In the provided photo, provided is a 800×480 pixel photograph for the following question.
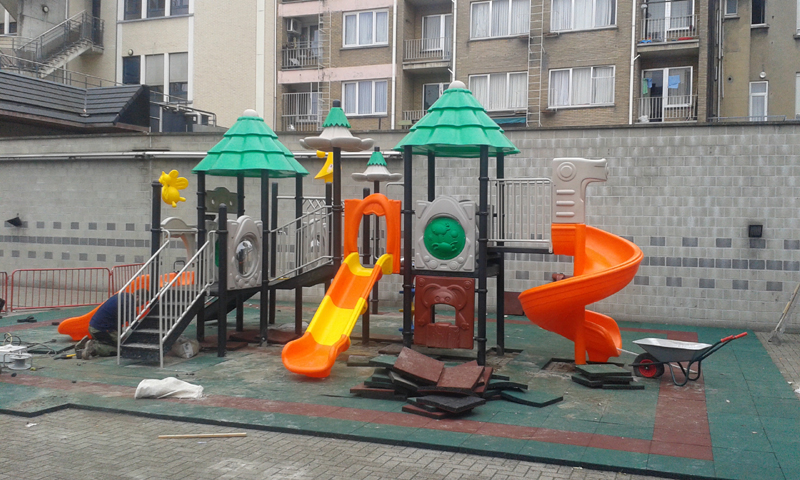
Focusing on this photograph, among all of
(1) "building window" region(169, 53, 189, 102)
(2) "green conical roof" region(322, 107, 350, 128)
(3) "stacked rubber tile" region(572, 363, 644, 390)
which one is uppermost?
(1) "building window" region(169, 53, 189, 102)

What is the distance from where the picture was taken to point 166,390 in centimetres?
820

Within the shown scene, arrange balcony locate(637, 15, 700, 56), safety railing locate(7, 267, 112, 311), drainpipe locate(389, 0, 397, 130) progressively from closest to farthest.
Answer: safety railing locate(7, 267, 112, 311) < balcony locate(637, 15, 700, 56) < drainpipe locate(389, 0, 397, 130)

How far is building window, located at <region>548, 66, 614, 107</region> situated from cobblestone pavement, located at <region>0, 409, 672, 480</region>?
20699mm

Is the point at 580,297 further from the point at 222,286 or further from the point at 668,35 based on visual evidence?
the point at 668,35

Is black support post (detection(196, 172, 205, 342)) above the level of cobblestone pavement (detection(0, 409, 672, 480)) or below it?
above

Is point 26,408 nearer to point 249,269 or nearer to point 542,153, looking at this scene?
point 249,269

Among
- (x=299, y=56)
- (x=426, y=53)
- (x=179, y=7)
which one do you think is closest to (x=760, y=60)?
(x=426, y=53)

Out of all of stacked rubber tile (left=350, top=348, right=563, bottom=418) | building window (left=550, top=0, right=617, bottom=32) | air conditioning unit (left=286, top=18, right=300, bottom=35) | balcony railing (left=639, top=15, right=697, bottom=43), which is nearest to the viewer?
stacked rubber tile (left=350, top=348, right=563, bottom=418)

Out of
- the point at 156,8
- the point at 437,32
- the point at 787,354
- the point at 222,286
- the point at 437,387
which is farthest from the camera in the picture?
the point at 156,8

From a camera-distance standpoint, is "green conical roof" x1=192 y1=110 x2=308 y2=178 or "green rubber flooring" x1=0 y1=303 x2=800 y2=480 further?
"green conical roof" x1=192 y1=110 x2=308 y2=178

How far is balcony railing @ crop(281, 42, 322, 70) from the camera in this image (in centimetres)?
3059

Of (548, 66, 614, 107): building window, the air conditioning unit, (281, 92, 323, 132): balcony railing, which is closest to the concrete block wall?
(548, 66, 614, 107): building window

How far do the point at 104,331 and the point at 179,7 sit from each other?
23981 mm

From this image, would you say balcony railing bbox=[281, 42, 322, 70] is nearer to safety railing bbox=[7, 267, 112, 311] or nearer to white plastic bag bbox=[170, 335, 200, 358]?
safety railing bbox=[7, 267, 112, 311]
